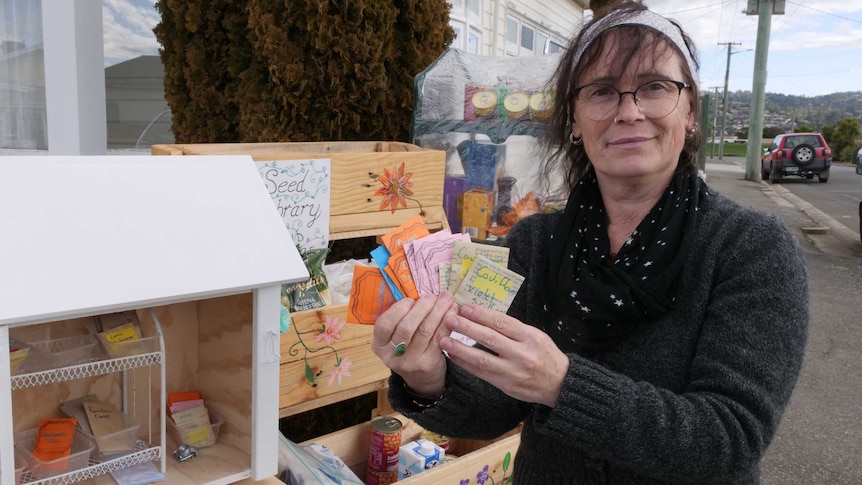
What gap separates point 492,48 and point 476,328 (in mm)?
7562

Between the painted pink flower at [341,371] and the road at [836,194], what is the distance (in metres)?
12.4

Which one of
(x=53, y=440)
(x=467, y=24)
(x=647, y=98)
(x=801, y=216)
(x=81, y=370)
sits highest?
(x=467, y=24)

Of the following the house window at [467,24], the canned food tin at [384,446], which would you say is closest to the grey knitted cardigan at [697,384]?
the canned food tin at [384,446]

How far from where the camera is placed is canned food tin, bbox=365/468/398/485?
2365mm

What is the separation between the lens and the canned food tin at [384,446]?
7.69 ft

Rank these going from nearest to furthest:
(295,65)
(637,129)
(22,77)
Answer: (637,129) → (295,65) → (22,77)

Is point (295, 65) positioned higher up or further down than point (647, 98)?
higher up

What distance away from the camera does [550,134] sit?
5.16 ft

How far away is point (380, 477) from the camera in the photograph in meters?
2.37

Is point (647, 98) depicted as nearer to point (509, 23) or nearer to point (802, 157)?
point (509, 23)

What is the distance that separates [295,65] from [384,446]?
1.65 metres

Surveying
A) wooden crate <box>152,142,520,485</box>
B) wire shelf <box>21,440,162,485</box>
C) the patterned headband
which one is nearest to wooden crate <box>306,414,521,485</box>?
wooden crate <box>152,142,520,485</box>

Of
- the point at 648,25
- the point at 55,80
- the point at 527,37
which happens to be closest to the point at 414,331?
the point at 648,25

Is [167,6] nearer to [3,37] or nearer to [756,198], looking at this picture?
[3,37]
